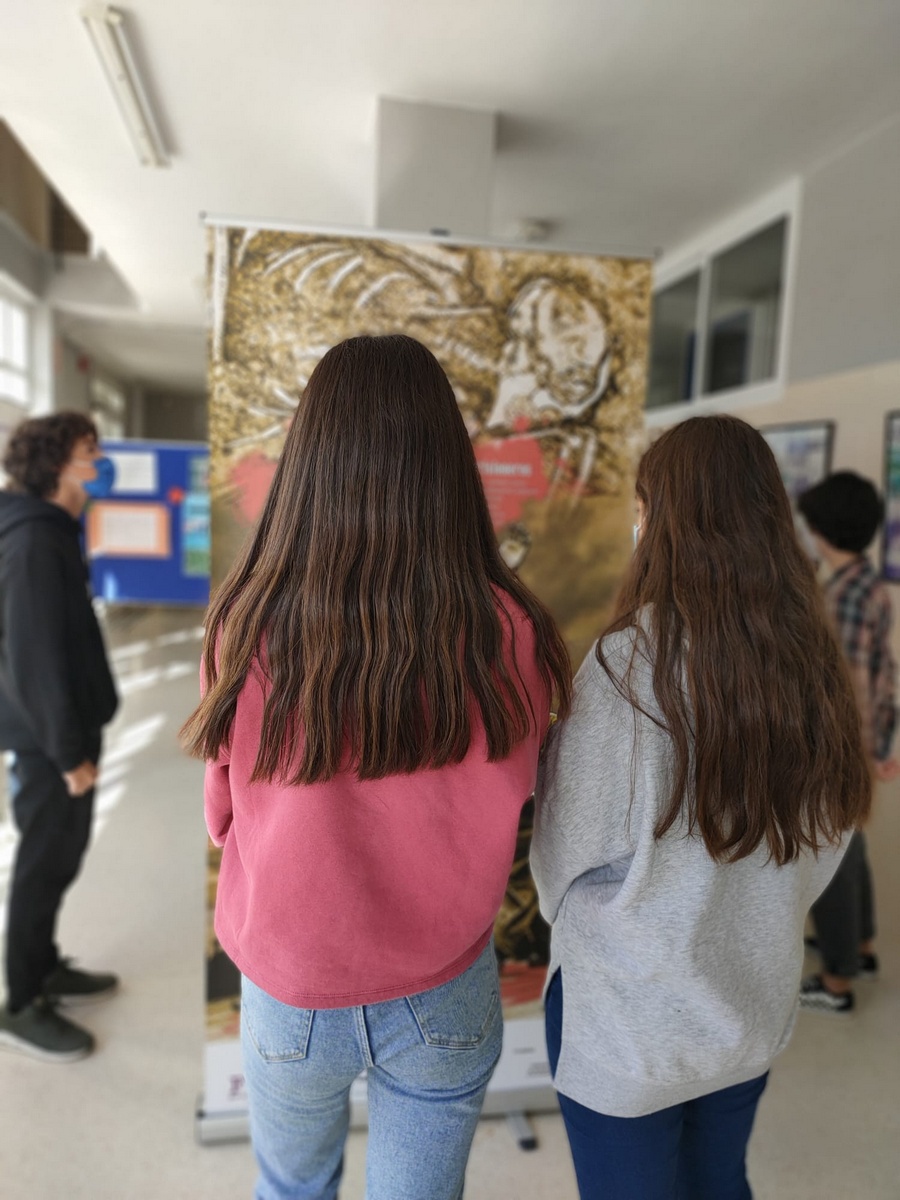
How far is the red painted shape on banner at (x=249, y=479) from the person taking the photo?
1.81 meters

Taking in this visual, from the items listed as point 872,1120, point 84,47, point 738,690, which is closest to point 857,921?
point 872,1120

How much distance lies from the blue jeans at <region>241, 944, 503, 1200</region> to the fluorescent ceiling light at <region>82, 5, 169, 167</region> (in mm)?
2764

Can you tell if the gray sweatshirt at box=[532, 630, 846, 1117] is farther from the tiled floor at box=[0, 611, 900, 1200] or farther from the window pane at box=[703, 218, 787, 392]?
the window pane at box=[703, 218, 787, 392]

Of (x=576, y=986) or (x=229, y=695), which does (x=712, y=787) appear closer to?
(x=576, y=986)

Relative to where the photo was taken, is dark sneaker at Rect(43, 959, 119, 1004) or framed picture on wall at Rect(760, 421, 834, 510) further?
framed picture on wall at Rect(760, 421, 834, 510)

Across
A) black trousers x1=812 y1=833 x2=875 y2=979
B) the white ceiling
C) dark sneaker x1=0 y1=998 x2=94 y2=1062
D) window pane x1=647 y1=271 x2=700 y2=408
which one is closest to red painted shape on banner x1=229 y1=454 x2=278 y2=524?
the white ceiling

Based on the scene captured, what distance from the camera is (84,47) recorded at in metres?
2.67

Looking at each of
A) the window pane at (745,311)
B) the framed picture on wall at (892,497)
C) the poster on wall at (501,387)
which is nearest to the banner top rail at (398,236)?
the poster on wall at (501,387)

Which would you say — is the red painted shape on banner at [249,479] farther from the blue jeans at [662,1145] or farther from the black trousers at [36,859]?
the blue jeans at [662,1145]

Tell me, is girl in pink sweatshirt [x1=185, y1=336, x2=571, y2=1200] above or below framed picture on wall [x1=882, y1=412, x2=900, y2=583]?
below

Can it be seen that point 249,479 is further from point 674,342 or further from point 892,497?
point 674,342

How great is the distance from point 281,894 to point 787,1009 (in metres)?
0.72

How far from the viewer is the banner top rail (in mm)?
1753

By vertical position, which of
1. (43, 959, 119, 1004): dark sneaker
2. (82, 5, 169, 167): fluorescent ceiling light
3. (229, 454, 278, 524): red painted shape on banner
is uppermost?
(82, 5, 169, 167): fluorescent ceiling light
